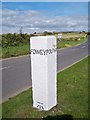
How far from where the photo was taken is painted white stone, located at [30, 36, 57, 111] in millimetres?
5711

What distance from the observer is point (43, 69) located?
5.82 m

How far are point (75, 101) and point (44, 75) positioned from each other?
156cm

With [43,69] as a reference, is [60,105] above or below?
below

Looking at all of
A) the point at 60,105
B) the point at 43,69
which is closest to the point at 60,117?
the point at 60,105

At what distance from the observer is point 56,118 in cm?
562

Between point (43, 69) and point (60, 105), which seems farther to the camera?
point (60, 105)

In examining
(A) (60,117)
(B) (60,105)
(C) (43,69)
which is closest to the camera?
(A) (60,117)

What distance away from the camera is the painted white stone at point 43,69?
5.71 metres

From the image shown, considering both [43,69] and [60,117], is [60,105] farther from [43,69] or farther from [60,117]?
[43,69]

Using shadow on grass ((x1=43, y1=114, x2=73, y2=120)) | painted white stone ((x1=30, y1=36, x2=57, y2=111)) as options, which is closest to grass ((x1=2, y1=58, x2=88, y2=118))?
shadow on grass ((x1=43, y1=114, x2=73, y2=120))

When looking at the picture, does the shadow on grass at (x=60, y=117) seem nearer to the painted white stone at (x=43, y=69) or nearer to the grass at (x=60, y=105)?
the grass at (x=60, y=105)

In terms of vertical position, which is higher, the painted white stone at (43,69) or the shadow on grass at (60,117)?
the painted white stone at (43,69)

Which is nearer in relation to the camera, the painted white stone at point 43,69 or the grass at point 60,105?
the painted white stone at point 43,69

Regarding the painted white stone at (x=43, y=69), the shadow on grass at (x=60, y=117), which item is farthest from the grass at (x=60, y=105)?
the painted white stone at (x=43, y=69)
